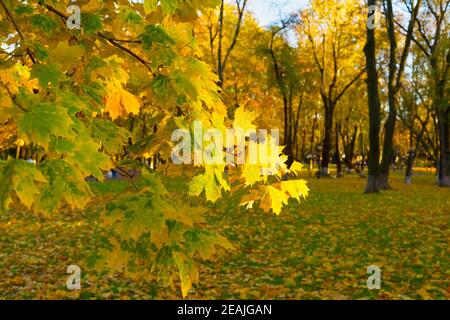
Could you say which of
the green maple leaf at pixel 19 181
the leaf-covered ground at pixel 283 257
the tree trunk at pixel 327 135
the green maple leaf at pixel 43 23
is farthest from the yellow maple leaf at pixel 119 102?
the tree trunk at pixel 327 135

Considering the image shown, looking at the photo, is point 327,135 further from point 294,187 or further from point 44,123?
point 44,123

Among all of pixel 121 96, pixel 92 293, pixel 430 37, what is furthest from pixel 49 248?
pixel 430 37

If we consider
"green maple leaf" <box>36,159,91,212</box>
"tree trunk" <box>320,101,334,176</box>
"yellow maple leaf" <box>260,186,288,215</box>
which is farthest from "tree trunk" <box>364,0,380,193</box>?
"green maple leaf" <box>36,159,91,212</box>

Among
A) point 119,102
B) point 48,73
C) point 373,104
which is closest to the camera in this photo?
point 48,73

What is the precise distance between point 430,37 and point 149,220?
32787 millimetres

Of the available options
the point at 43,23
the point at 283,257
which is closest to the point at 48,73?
the point at 43,23

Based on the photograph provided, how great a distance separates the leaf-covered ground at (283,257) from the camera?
6.43 metres

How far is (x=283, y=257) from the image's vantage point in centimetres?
862

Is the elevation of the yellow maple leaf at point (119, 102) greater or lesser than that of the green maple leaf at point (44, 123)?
greater

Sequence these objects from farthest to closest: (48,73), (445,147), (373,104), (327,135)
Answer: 1. (327,135)
2. (445,147)
3. (373,104)
4. (48,73)

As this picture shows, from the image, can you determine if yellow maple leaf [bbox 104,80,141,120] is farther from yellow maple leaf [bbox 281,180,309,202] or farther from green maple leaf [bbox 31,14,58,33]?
yellow maple leaf [bbox 281,180,309,202]

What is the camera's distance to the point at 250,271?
761 centimetres

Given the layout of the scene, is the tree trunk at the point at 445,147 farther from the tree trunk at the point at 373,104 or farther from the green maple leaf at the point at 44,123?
the green maple leaf at the point at 44,123

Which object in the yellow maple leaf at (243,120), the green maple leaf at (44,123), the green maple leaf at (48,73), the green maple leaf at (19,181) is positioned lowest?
the green maple leaf at (19,181)
